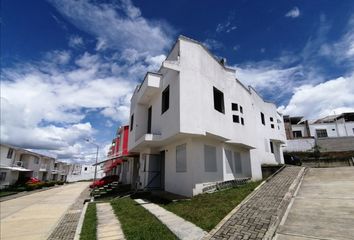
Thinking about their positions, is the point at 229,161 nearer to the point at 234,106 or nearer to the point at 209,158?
the point at 209,158

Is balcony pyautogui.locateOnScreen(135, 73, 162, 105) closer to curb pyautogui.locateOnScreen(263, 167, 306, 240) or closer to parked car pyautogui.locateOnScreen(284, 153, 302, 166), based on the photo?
curb pyautogui.locateOnScreen(263, 167, 306, 240)

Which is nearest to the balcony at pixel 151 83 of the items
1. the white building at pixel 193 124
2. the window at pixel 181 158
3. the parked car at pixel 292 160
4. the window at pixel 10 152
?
the white building at pixel 193 124

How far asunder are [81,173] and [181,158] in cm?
8741

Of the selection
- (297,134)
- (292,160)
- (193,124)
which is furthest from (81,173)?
(193,124)

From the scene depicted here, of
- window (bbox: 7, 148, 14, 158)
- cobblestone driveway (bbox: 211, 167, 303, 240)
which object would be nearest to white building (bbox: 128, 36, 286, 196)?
cobblestone driveway (bbox: 211, 167, 303, 240)

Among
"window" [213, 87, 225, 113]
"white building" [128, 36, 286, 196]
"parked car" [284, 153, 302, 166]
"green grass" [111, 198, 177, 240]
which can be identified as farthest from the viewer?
"parked car" [284, 153, 302, 166]

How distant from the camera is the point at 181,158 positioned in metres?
12.9

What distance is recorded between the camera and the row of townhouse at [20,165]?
3444cm

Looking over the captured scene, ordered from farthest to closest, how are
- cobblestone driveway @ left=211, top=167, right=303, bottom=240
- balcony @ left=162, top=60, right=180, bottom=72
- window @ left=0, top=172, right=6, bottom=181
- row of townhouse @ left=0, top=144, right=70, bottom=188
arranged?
1. row of townhouse @ left=0, top=144, right=70, bottom=188
2. window @ left=0, top=172, right=6, bottom=181
3. balcony @ left=162, top=60, right=180, bottom=72
4. cobblestone driveway @ left=211, top=167, right=303, bottom=240

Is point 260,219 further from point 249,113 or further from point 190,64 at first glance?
point 249,113

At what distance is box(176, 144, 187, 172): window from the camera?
1247 cm

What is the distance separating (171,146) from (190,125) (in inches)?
142

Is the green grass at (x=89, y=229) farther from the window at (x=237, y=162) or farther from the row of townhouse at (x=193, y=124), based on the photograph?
the window at (x=237, y=162)

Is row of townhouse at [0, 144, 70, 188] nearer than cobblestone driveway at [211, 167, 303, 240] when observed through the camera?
No
